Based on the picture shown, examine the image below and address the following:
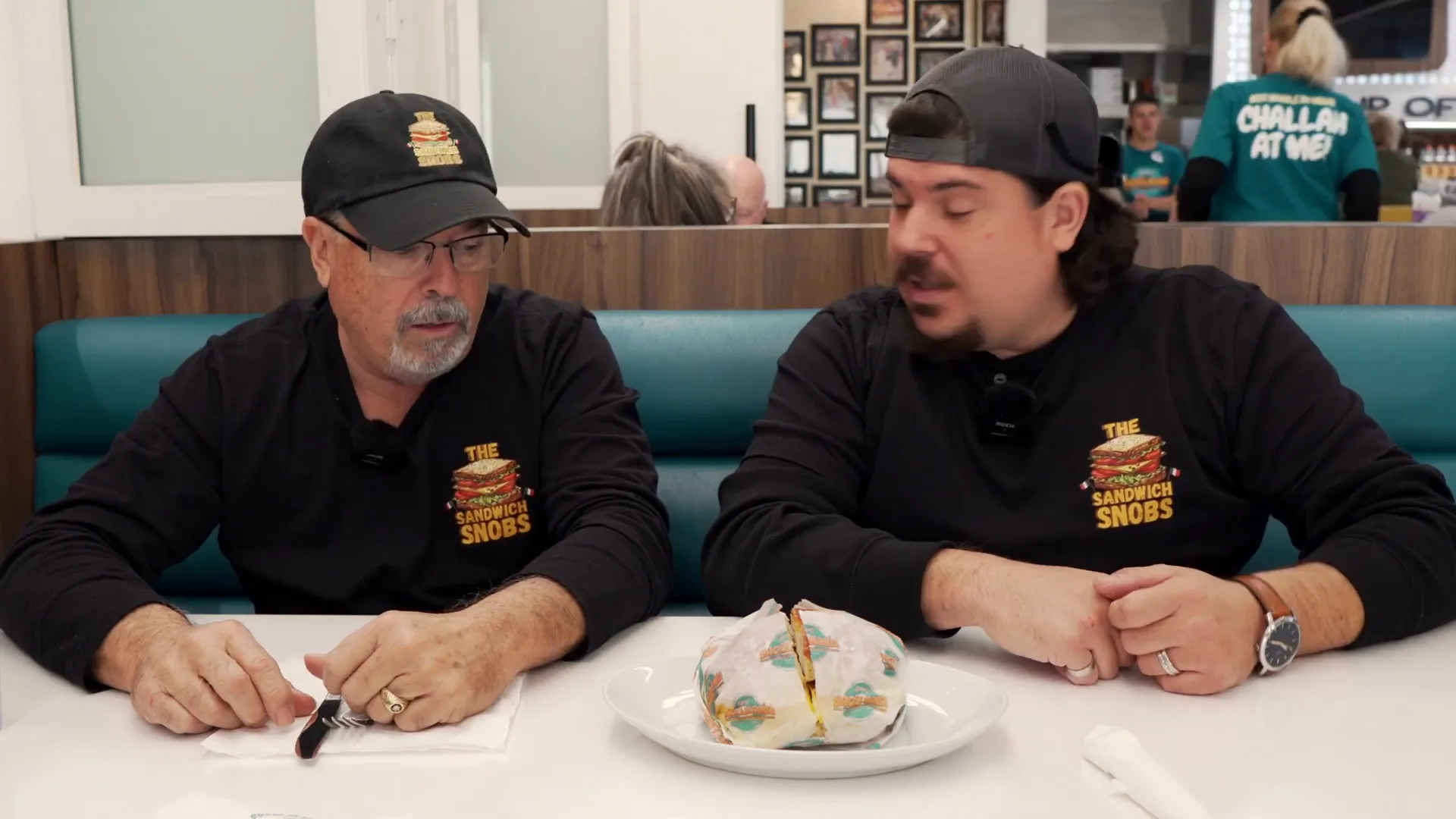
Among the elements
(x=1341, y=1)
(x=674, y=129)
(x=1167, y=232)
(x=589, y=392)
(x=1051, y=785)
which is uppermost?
(x=1341, y=1)

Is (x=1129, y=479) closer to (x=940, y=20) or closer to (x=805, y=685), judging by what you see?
(x=805, y=685)

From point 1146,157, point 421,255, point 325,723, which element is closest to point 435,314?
point 421,255

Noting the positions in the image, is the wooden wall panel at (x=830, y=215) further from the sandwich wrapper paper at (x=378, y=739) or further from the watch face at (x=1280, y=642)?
the sandwich wrapper paper at (x=378, y=739)

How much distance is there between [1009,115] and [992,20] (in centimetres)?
712

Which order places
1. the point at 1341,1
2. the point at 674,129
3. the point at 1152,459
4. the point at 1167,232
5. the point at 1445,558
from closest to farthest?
the point at 1445,558, the point at 1152,459, the point at 1167,232, the point at 674,129, the point at 1341,1

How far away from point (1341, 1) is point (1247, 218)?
4.04 meters

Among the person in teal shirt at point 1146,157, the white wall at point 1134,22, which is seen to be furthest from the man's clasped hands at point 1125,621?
the white wall at point 1134,22

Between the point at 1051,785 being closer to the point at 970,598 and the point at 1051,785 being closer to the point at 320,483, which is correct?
the point at 970,598

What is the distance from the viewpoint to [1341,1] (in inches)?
283

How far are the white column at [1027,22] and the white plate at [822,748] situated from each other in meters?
5.85

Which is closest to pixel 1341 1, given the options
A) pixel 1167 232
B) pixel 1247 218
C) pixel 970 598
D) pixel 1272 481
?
pixel 1247 218

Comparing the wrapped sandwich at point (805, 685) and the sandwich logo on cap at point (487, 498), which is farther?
the sandwich logo on cap at point (487, 498)

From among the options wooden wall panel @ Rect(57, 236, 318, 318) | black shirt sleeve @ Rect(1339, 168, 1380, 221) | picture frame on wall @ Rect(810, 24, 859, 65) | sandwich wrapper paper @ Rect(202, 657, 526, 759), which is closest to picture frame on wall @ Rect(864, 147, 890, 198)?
picture frame on wall @ Rect(810, 24, 859, 65)

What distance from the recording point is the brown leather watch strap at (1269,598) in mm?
1143
